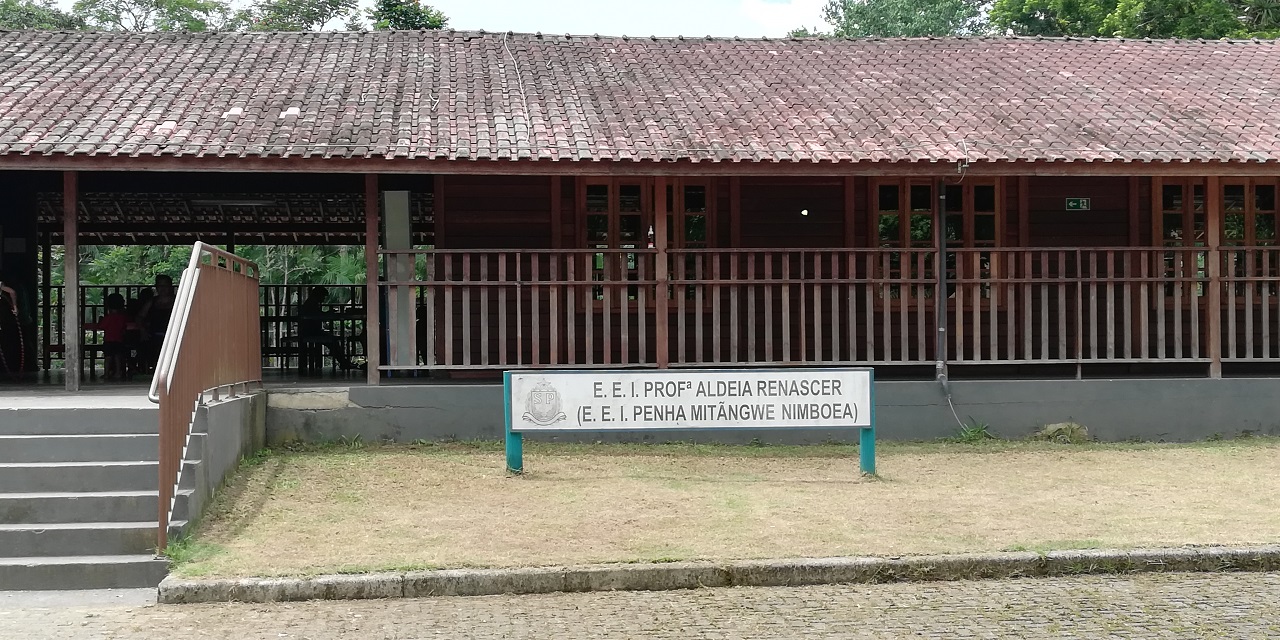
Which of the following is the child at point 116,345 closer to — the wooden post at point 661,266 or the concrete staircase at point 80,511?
the concrete staircase at point 80,511

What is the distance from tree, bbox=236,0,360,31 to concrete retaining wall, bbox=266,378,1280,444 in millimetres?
30416

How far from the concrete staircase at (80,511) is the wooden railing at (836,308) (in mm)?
3431

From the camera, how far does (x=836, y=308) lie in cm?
1176

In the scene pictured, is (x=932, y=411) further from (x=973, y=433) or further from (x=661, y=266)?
(x=661, y=266)

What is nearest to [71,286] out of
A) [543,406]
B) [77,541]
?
[77,541]

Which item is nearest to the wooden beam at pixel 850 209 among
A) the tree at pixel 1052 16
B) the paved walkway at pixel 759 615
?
the paved walkway at pixel 759 615

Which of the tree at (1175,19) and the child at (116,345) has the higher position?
the tree at (1175,19)

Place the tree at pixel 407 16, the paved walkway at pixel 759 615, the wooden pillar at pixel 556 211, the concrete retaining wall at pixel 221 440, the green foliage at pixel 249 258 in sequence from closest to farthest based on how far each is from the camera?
the paved walkway at pixel 759 615 → the concrete retaining wall at pixel 221 440 → the wooden pillar at pixel 556 211 → the tree at pixel 407 16 → the green foliage at pixel 249 258

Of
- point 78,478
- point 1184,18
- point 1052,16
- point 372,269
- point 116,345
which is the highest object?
point 1052,16

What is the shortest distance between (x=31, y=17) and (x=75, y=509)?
98.4 feet

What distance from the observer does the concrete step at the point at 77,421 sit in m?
8.89

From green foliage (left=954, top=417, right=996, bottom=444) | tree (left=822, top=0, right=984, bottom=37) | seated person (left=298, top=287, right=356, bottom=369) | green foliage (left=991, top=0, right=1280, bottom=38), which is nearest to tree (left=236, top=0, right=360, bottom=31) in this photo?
tree (left=822, top=0, right=984, bottom=37)

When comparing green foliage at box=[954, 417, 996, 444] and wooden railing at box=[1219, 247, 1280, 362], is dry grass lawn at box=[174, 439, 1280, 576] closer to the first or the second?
green foliage at box=[954, 417, 996, 444]

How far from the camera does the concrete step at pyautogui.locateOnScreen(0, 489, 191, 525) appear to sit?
24.9 ft
